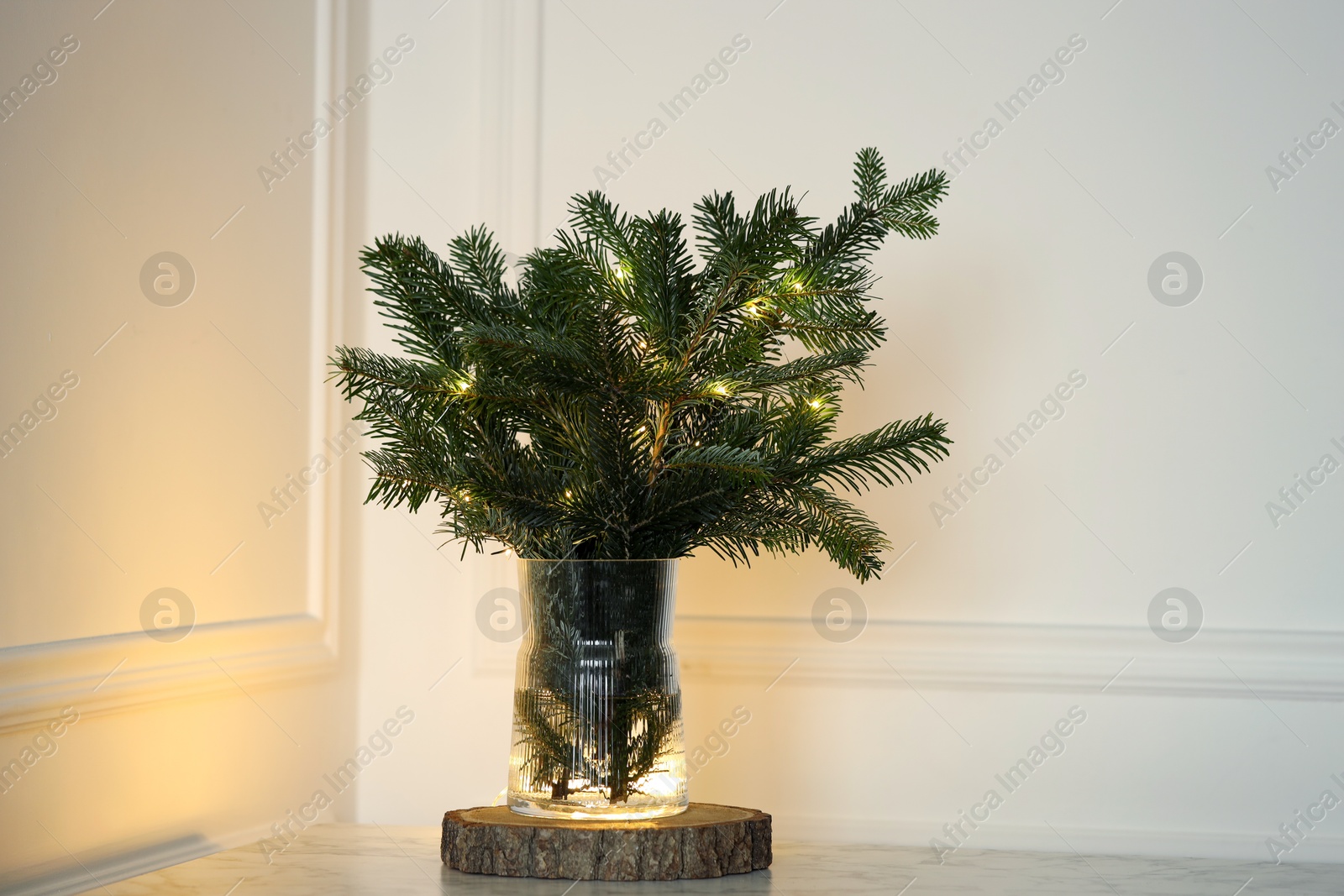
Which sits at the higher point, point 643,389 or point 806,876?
point 643,389

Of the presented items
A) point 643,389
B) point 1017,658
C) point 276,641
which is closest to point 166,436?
point 276,641

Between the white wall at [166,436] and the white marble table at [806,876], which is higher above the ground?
the white wall at [166,436]

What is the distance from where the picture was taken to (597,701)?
101cm

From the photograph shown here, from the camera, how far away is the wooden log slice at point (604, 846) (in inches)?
39.0

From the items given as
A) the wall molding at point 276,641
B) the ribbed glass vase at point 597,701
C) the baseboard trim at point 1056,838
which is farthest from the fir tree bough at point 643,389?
the baseboard trim at point 1056,838

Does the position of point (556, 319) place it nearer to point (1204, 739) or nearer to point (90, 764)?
point (90, 764)

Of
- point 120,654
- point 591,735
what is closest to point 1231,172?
point 591,735

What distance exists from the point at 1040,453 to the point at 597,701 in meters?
0.70

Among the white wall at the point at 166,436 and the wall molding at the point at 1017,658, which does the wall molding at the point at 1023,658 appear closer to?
the wall molding at the point at 1017,658

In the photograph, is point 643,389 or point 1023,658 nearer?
point 643,389

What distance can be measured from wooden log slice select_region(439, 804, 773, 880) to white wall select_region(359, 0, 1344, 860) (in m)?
0.43

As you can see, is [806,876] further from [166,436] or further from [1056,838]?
[166,436]

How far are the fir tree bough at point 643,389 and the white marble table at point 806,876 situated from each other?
28 cm

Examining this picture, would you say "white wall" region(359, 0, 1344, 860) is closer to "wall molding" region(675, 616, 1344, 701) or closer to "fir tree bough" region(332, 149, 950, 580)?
"wall molding" region(675, 616, 1344, 701)
